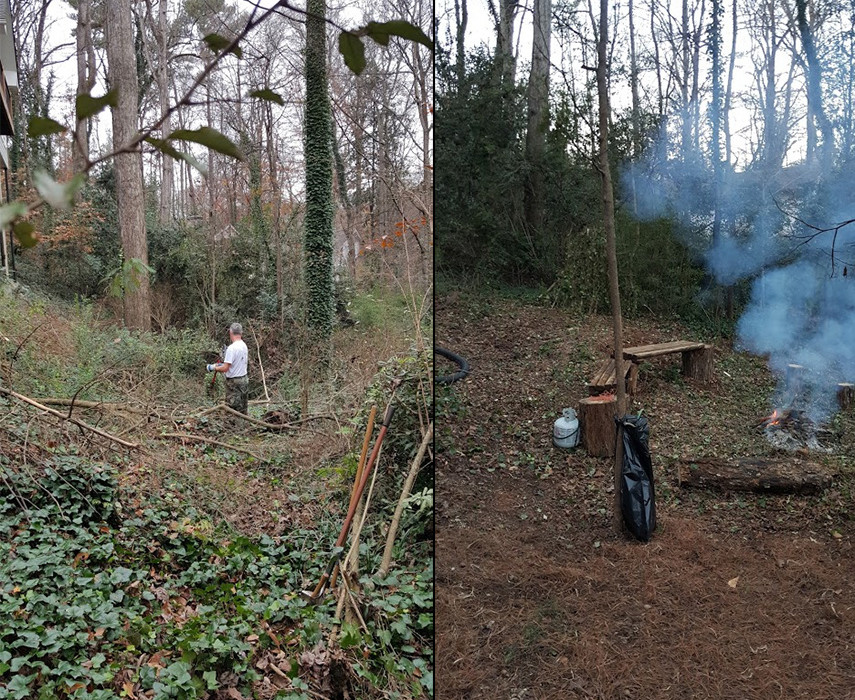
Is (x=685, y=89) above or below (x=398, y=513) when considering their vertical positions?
above

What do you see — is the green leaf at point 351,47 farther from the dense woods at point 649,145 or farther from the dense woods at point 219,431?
the dense woods at point 649,145

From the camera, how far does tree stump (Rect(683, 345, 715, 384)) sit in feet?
6.17

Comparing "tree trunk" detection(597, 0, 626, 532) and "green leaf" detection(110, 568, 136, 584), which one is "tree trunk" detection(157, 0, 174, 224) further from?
"tree trunk" detection(597, 0, 626, 532)

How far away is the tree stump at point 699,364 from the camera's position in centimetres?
188

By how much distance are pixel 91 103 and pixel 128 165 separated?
11338mm

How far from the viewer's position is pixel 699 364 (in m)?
1.89

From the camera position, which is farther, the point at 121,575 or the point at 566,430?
the point at 121,575

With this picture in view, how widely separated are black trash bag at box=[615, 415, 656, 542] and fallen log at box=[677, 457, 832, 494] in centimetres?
11

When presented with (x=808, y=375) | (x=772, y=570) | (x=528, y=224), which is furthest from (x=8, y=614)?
(x=808, y=375)

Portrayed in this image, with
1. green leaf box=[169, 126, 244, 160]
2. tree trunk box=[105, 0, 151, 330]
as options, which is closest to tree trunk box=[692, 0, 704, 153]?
green leaf box=[169, 126, 244, 160]

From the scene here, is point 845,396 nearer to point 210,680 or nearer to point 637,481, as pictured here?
point 637,481

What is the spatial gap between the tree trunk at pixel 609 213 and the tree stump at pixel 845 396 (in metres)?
0.53

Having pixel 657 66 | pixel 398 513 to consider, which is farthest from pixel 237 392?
pixel 657 66

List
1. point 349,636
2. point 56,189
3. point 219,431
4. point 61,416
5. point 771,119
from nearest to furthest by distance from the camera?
point 56,189, point 771,119, point 349,636, point 61,416, point 219,431
